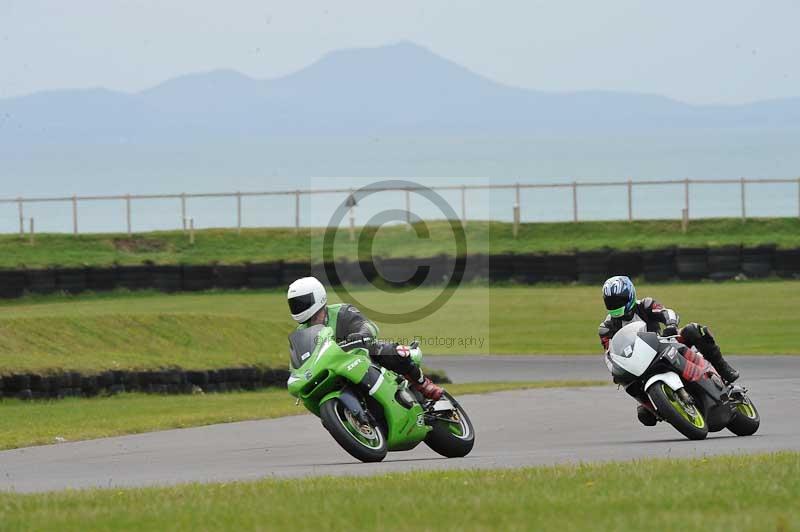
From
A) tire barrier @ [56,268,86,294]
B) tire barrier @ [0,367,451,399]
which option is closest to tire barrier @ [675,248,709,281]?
tire barrier @ [56,268,86,294]

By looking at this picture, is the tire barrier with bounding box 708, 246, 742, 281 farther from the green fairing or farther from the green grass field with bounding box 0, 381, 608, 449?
the green fairing

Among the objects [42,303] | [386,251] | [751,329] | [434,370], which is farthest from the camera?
[386,251]

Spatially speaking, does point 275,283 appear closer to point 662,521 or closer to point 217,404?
point 217,404

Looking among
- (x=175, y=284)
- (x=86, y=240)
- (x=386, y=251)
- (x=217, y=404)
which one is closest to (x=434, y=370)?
(x=217, y=404)

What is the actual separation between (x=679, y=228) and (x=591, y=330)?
14.6 m

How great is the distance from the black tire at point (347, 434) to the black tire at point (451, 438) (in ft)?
2.18

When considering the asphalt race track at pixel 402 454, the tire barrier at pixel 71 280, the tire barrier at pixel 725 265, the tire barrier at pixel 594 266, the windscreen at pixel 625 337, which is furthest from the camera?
the tire barrier at pixel 71 280

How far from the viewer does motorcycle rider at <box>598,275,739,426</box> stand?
44.0 feet

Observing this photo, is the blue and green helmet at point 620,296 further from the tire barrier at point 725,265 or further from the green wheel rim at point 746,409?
the tire barrier at point 725,265

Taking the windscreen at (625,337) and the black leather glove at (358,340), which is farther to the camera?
the windscreen at (625,337)

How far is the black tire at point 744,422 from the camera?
44.3 ft

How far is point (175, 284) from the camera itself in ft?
136

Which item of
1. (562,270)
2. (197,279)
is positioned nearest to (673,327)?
(562,270)

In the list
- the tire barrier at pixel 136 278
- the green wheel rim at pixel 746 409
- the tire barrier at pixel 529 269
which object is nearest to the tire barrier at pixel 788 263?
the tire barrier at pixel 529 269
